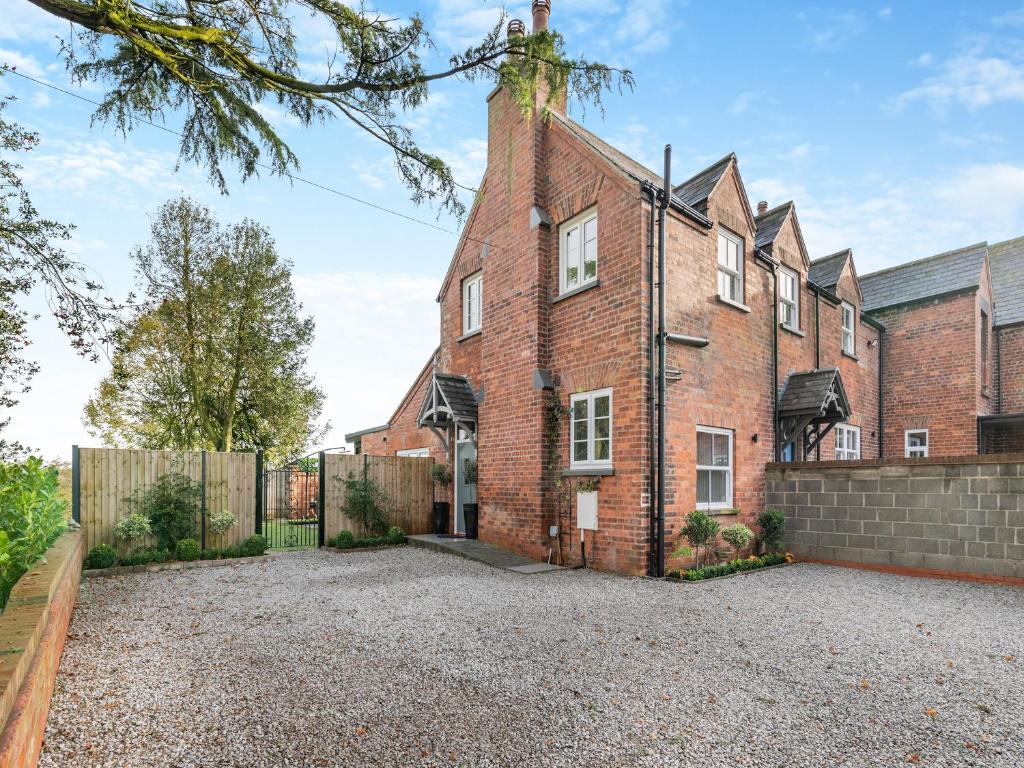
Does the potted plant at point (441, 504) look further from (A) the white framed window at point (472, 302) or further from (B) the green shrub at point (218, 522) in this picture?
(B) the green shrub at point (218, 522)

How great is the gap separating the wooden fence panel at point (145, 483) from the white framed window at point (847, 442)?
45.7 ft

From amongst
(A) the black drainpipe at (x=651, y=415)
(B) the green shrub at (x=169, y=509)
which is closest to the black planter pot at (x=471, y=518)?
(A) the black drainpipe at (x=651, y=415)

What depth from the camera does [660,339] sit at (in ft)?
30.5

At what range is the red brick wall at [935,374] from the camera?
1528 cm

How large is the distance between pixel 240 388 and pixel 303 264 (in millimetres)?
5125

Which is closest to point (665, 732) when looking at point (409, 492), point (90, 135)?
point (90, 135)

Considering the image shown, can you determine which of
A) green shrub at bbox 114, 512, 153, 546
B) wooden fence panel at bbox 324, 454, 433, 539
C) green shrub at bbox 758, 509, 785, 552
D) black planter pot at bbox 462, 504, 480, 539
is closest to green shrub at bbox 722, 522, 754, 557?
green shrub at bbox 758, 509, 785, 552

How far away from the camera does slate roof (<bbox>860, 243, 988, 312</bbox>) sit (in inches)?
630

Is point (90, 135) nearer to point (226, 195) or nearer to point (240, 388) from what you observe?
point (226, 195)

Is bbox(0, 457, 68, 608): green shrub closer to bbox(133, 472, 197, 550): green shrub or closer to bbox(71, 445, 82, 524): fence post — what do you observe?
bbox(71, 445, 82, 524): fence post

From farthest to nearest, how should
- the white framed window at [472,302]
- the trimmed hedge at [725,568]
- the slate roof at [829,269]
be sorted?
1. the slate roof at [829,269]
2. the white framed window at [472,302]
3. the trimmed hedge at [725,568]

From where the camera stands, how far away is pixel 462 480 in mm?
13719

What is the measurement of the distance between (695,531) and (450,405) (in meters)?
5.59

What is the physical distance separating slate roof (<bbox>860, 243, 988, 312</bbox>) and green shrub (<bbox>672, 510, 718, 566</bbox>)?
12.0 m
